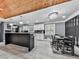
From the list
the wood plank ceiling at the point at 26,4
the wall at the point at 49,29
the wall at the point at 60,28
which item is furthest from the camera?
the wall at the point at 49,29

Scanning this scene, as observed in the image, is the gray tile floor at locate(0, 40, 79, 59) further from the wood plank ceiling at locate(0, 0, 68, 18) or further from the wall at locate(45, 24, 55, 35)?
the wall at locate(45, 24, 55, 35)

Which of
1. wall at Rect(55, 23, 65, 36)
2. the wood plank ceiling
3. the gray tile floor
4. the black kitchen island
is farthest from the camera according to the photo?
wall at Rect(55, 23, 65, 36)

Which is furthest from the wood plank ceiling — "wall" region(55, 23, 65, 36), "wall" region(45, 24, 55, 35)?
"wall" region(45, 24, 55, 35)

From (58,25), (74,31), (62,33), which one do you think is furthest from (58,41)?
(58,25)

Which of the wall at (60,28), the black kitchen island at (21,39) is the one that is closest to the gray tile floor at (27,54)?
the black kitchen island at (21,39)

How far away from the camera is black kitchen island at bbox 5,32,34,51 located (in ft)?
18.8

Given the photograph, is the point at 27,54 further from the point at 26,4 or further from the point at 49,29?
the point at 49,29

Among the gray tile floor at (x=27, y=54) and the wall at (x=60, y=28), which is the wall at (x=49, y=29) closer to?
the wall at (x=60, y=28)

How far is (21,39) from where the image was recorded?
625 centimetres

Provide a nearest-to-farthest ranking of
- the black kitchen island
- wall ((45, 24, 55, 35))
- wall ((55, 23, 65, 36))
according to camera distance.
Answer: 1. the black kitchen island
2. wall ((55, 23, 65, 36))
3. wall ((45, 24, 55, 35))

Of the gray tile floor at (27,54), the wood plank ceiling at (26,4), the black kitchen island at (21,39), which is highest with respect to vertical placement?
the wood plank ceiling at (26,4)

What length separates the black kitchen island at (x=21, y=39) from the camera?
572cm

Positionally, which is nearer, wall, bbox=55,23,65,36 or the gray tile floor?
the gray tile floor

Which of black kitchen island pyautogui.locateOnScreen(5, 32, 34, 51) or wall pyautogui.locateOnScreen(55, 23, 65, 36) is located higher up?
wall pyautogui.locateOnScreen(55, 23, 65, 36)
